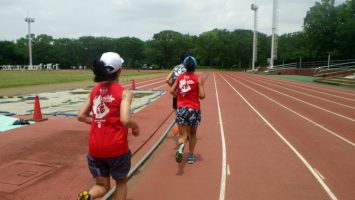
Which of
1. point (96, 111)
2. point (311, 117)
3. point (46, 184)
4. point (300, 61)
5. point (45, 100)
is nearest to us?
point (96, 111)

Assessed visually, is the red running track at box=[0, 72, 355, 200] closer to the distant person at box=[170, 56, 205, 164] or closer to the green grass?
the distant person at box=[170, 56, 205, 164]

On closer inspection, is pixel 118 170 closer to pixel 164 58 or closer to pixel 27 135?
pixel 27 135

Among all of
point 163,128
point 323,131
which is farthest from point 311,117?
point 163,128

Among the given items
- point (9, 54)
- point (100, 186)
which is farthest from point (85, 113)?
point (9, 54)

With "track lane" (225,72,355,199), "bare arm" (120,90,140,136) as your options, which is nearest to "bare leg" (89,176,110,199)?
"bare arm" (120,90,140,136)

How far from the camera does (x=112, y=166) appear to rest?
3.66m

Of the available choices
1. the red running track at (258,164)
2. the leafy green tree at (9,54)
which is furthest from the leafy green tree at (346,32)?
the leafy green tree at (9,54)

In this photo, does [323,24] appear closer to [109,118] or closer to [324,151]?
[324,151]

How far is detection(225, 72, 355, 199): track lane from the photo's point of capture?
603 cm

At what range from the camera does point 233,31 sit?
466ft

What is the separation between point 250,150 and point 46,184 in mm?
4255

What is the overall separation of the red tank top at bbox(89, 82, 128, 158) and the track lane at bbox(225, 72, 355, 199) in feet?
11.4

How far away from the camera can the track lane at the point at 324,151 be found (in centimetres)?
603

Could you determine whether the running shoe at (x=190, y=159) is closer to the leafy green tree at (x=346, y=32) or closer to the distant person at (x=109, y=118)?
the distant person at (x=109, y=118)
